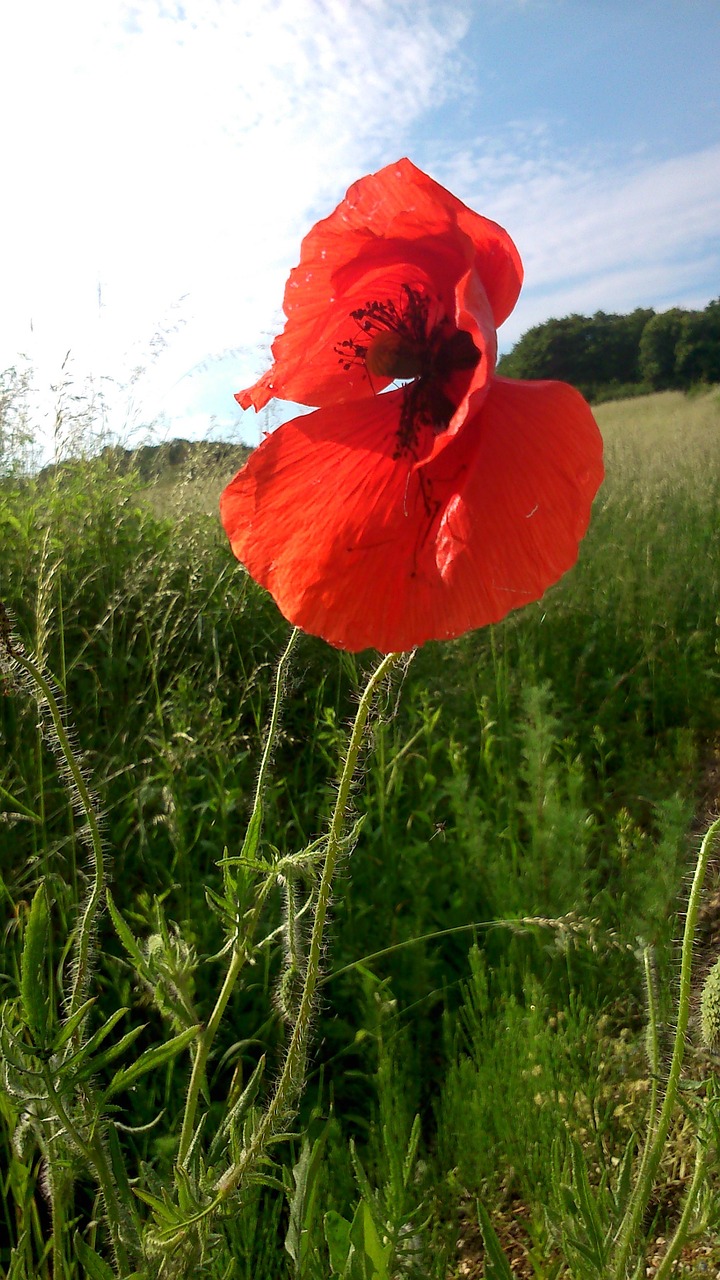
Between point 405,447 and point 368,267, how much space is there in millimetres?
187

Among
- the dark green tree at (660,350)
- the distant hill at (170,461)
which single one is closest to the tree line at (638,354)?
the dark green tree at (660,350)

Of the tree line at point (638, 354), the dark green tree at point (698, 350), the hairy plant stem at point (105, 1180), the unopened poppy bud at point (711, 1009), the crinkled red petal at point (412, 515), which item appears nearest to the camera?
the crinkled red petal at point (412, 515)

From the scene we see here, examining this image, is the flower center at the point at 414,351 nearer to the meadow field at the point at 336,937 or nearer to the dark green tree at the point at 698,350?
the meadow field at the point at 336,937

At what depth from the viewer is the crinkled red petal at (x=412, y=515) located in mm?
717

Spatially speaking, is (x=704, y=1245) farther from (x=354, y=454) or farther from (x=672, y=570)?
(x=672, y=570)

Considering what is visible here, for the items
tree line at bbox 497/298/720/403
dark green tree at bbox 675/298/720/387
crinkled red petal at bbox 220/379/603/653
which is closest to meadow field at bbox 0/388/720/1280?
crinkled red petal at bbox 220/379/603/653

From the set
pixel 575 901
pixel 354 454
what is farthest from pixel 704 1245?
pixel 354 454

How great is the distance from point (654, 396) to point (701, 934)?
9.38m

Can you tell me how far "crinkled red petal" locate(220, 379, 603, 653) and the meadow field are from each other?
0.30 metres

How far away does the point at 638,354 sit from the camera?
1109 centimetres

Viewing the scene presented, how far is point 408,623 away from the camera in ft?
2.45

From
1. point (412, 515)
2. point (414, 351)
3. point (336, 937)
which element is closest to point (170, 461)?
point (336, 937)

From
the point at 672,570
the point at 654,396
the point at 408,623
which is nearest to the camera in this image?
the point at 408,623

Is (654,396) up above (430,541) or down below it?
above
